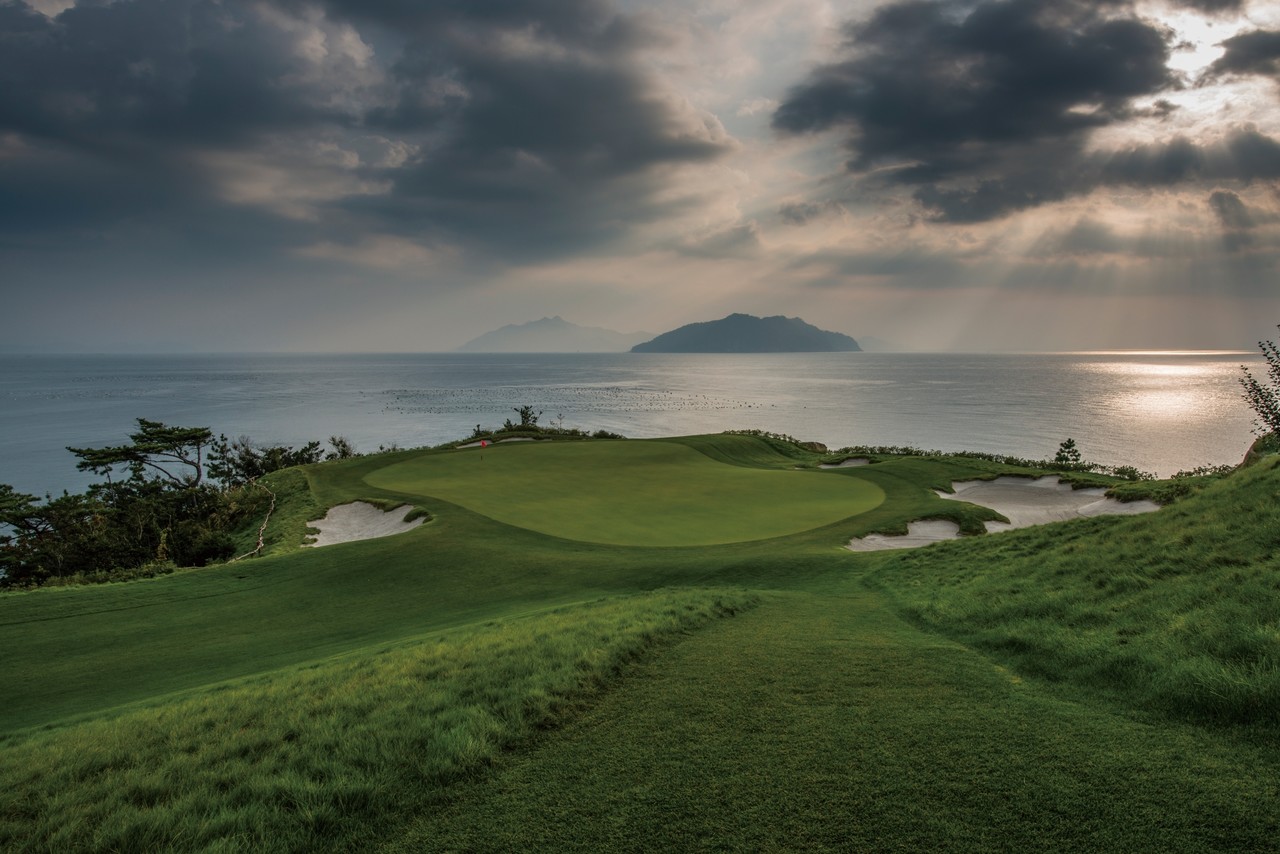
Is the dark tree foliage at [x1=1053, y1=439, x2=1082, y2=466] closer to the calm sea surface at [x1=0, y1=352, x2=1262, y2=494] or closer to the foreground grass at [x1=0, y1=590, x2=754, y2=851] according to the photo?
the calm sea surface at [x1=0, y1=352, x2=1262, y2=494]

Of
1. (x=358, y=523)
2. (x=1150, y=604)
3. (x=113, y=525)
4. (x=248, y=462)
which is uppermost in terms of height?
(x=1150, y=604)

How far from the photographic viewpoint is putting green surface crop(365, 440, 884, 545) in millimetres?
17750

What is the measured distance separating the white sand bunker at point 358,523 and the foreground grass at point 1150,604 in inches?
622

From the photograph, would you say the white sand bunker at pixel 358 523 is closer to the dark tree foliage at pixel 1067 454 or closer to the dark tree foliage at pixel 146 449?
the dark tree foliage at pixel 146 449

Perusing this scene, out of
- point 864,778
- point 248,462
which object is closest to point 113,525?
point 248,462

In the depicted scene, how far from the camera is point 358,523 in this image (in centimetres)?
2055

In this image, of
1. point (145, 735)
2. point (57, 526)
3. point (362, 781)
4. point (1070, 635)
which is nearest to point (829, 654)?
point (1070, 635)

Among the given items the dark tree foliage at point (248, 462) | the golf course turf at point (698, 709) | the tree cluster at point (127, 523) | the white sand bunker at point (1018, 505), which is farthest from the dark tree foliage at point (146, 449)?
the white sand bunker at point (1018, 505)

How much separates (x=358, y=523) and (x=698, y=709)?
18.9 metres

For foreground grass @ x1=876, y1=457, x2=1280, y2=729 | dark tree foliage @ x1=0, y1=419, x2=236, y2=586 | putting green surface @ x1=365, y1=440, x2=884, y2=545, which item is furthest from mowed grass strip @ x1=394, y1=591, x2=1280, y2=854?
dark tree foliage @ x1=0, y1=419, x2=236, y2=586

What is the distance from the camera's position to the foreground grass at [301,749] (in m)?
3.71

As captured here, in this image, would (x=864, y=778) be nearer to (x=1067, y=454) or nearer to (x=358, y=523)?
(x=358, y=523)

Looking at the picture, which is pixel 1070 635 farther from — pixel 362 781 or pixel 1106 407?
pixel 1106 407

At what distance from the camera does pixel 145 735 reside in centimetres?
542
